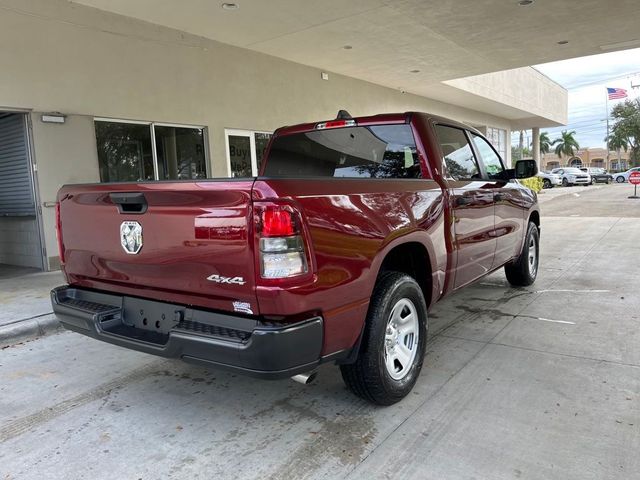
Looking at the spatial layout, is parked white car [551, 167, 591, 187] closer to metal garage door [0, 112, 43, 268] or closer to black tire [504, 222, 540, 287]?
black tire [504, 222, 540, 287]

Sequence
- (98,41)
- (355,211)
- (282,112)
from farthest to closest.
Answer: (282,112), (98,41), (355,211)

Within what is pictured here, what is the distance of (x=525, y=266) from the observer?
6441mm

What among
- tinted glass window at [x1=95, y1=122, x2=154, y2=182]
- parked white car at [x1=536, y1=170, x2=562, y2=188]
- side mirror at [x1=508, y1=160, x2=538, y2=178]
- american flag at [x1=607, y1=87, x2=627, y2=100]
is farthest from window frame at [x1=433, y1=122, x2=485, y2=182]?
american flag at [x1=607, y1=87, x2=627, y2=100]

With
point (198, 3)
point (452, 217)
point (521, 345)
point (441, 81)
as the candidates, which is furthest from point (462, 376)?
point (441, 81)


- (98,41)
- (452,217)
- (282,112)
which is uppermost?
(98,41)

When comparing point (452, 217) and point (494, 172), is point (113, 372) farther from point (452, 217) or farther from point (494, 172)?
point (494, 172)

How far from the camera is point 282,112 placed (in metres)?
12.2

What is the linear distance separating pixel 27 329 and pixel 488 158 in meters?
5.32

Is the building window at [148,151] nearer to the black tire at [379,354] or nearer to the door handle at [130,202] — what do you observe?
the door handle at [130,202]

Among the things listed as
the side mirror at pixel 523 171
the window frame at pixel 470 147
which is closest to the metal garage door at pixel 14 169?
the window frame at pixel 470 147

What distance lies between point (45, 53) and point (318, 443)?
7596mm

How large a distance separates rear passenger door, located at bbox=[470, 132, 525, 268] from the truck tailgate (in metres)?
3.11

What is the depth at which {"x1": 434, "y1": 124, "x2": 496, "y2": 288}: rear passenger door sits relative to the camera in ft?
13.8

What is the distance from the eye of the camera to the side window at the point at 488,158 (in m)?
5.21
